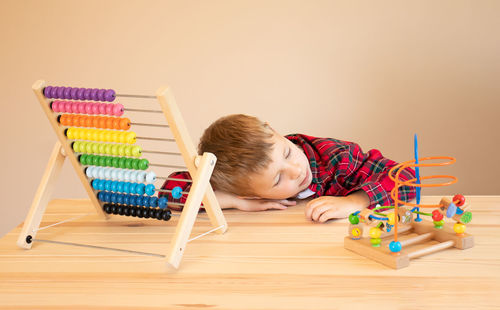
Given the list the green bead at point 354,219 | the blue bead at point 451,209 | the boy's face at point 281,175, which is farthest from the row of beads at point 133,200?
the blue bead at point 451,209

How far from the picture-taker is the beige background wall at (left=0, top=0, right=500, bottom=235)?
292 cm

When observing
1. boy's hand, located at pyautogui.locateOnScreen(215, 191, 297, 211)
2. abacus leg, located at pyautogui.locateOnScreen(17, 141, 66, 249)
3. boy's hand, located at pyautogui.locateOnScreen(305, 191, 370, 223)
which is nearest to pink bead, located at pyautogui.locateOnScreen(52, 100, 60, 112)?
abacus leg, located at pyautogui.locateOnScreen(17, 141, 66, 249)

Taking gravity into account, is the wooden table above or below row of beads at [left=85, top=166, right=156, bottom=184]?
below

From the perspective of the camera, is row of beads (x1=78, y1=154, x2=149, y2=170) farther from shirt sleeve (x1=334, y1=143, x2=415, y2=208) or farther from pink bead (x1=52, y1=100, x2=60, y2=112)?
shirt sleeve (x1=334, y1=143, x2=415, y2=208)

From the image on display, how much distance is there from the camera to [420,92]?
2.98m

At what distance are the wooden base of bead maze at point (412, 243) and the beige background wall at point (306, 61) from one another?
5.83 ft

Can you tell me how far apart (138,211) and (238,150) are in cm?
38

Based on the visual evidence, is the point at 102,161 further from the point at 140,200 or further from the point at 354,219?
the point at 354,219

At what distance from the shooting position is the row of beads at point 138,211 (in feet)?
4.76

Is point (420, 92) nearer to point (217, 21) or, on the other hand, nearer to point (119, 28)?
point (217, 21)

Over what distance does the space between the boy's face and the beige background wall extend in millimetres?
1384

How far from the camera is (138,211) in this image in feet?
4.89

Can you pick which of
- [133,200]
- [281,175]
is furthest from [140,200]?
[281,175]

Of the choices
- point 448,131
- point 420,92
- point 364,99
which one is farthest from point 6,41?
point 448,131
